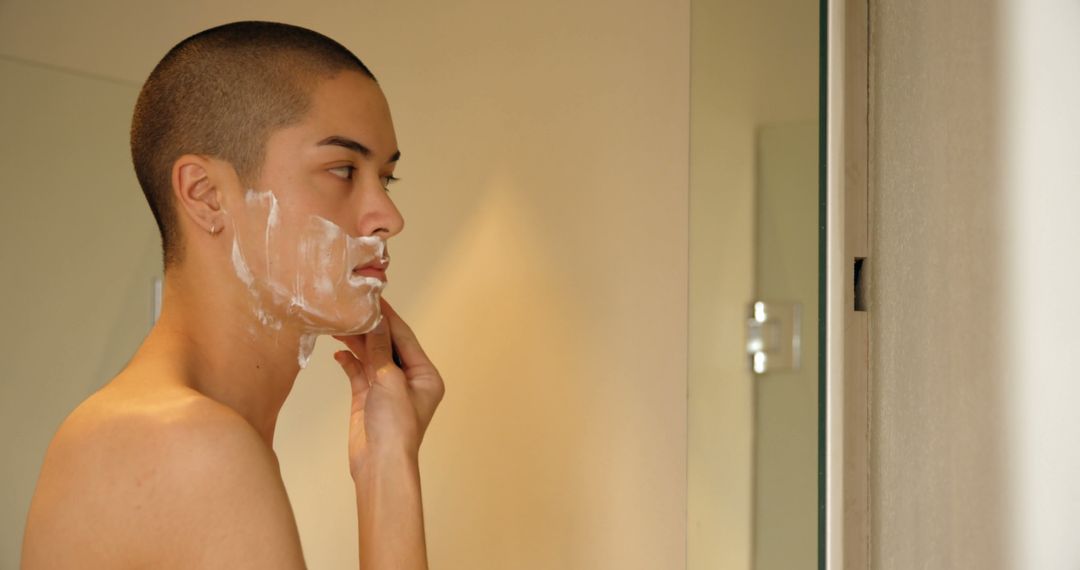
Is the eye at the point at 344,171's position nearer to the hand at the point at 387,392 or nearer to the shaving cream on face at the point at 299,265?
the shaving cream on face at the point at 299,265

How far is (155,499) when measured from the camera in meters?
0.90

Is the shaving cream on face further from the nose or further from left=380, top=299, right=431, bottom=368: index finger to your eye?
left=380, top=299, right=431, bottom=368: index finger

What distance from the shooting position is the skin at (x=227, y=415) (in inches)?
35.5

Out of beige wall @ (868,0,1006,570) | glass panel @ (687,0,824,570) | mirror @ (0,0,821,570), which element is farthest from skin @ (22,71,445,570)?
mirror @ (0,0,821,570)

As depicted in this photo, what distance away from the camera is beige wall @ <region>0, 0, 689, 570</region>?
6.24ft

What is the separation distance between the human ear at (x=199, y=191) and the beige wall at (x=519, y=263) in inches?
38.1

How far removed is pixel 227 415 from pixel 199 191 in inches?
10.1

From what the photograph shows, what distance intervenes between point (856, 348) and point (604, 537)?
2.97 ft

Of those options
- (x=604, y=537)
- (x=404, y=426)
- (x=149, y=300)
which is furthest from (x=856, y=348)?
(x=149, y=300)

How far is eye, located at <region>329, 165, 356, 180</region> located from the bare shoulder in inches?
11.3

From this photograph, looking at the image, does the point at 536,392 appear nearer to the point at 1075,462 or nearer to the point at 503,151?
the point at 503,151

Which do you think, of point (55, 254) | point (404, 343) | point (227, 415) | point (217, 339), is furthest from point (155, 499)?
point (55, 254)

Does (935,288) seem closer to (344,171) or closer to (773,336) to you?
(773,336)

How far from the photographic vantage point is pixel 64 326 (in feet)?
7.30
